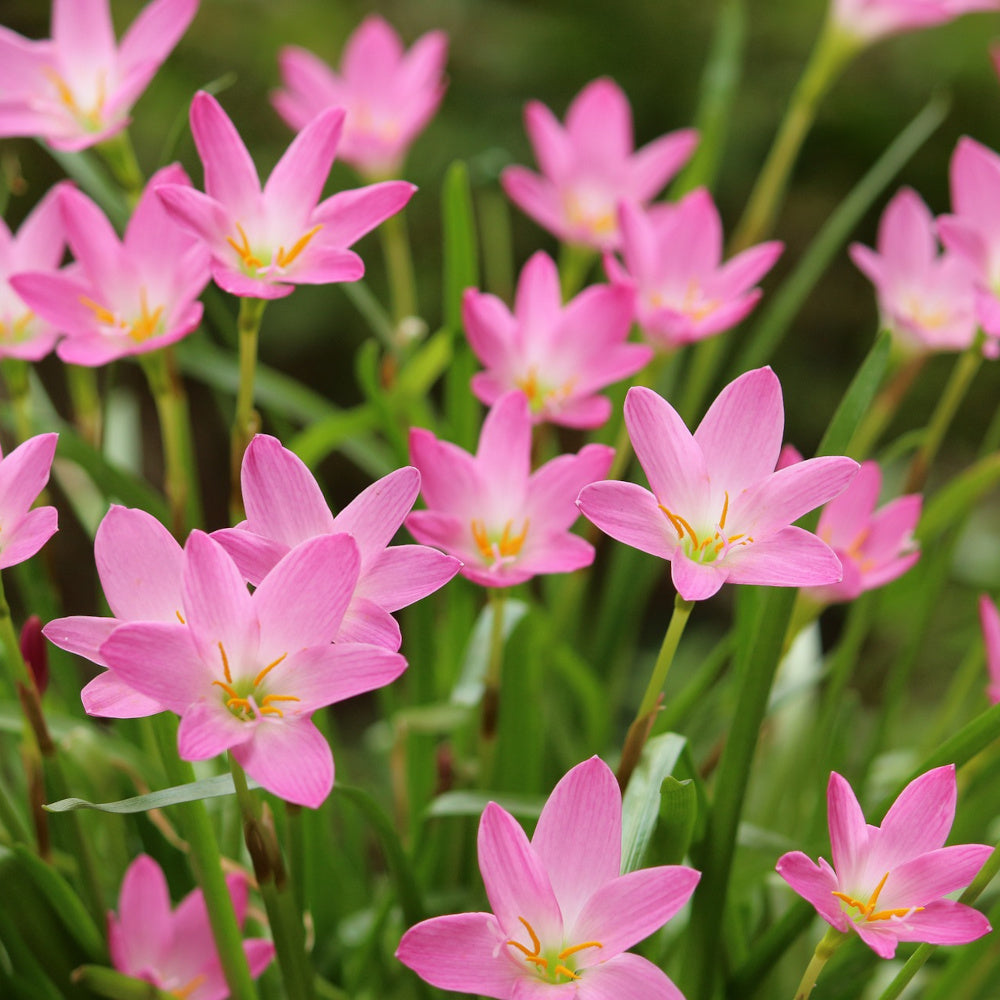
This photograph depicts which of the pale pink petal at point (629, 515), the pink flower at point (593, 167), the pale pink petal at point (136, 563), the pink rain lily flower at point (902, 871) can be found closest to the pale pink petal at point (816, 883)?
the pink rain lily flower at point (902, 871)

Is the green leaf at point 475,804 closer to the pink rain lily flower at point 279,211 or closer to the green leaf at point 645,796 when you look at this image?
the green leaf at point 645,796

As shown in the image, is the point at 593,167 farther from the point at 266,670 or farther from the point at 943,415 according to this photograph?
the point at 266,670

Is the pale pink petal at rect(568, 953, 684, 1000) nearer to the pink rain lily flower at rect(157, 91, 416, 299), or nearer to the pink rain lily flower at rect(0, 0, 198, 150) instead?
the pink rain lily flower at rect(157, 91, 416, 299)

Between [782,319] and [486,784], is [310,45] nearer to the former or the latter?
[782,319]

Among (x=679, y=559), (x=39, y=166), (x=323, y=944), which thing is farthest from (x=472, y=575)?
(x=39, y=166)

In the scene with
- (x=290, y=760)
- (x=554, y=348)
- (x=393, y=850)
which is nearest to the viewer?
(x=290, y=760)

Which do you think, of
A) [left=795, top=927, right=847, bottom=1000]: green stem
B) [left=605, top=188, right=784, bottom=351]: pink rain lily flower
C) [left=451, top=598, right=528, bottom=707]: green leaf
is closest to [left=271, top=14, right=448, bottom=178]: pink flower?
[left=605, top=188, right=784, bottom=351]: pink rain lily flower

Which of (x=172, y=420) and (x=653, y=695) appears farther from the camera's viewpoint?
(x=172, y=420)

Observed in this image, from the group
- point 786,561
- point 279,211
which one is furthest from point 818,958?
point 279,211
